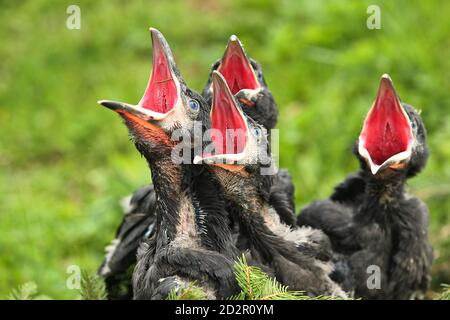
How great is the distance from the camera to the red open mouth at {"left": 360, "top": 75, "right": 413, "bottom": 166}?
367cm

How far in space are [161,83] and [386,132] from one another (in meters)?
1.05

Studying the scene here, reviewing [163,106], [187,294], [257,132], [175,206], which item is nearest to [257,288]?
[187,294]

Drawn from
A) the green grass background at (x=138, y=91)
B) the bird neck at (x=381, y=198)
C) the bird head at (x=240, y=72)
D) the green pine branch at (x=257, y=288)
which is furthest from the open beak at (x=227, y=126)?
the green grass background at (x=138, y=91)

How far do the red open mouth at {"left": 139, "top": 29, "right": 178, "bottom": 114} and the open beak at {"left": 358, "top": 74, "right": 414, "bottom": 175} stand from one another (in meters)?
0.90

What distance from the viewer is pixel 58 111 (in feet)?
23.7

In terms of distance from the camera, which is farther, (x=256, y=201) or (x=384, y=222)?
(x=384, y=222)

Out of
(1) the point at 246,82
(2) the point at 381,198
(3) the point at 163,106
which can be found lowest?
(2) the point at 381,198

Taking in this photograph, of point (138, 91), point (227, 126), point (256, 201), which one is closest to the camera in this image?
point (227, 126)

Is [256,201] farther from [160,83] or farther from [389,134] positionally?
[389,134]

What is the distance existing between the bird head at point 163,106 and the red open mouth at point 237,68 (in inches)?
20.6

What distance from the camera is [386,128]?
3.72 metres

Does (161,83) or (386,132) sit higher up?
(161,83)
